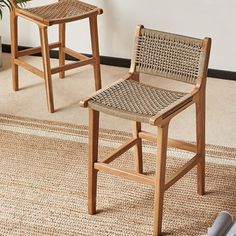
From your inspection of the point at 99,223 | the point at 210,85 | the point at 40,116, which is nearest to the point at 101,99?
the point at 99,223

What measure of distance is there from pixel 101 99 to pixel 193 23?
1.51m

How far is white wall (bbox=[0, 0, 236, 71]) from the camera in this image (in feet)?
11.5

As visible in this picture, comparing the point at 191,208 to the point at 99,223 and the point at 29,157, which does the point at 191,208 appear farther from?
the point at 29,157

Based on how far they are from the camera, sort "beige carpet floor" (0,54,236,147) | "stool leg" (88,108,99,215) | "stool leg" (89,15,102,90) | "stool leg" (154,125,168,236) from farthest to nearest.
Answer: "stool leg" (89,15,102,90), "beige carpet floor" (0,54,236,147), "stool leg" (88,108,99,215), "stool leg" (154,125,168,236)

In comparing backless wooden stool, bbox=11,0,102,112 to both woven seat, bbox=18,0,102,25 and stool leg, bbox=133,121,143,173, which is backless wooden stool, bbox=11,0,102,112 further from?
stool leg, bbox=133,121,143,173

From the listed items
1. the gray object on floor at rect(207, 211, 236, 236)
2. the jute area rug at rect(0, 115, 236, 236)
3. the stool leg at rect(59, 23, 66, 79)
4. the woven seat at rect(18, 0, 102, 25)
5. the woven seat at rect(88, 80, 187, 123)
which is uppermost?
the woven seat at rect(18, 0, 102, 25)

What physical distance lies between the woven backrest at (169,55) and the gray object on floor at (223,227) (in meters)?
0.57

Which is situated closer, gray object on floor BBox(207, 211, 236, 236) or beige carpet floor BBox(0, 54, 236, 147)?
gray object on floor BBox(207, 211, 236, 236)

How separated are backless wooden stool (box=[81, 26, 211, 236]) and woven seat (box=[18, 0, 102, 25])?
0.83 metres

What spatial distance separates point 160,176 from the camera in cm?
217

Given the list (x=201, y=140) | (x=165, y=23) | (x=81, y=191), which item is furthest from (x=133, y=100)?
(x=165, y=23)

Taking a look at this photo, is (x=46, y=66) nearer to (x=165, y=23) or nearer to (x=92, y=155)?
(x=165, y=23)

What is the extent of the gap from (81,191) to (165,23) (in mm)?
1455

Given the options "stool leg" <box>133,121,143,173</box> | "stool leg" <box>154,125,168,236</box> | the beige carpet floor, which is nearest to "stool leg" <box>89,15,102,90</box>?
the beige carpet floor
